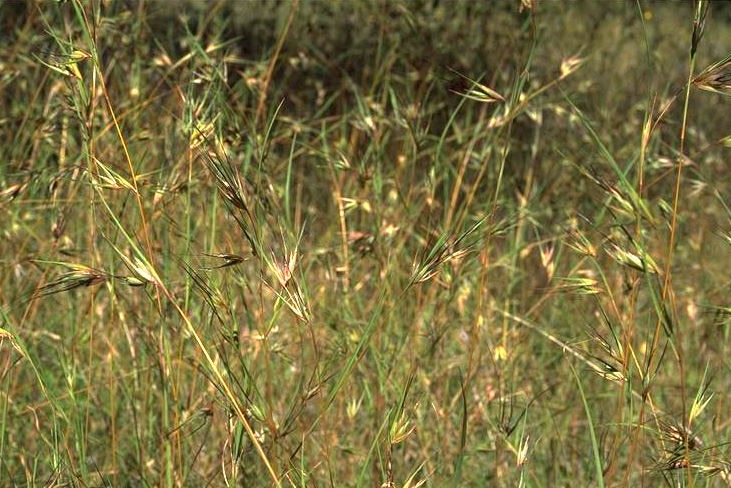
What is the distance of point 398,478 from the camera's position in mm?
1816

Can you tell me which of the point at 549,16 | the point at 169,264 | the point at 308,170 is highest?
the point at 169,264

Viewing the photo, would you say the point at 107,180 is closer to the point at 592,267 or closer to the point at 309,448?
the point at 309,448

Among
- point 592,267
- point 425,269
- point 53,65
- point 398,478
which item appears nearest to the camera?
point 425,269

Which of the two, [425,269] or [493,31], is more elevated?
[425,269]

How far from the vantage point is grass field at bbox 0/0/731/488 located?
1125 millimetres

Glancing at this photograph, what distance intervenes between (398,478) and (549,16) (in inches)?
130

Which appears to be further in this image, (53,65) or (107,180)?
(53,65)

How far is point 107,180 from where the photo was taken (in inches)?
41.9

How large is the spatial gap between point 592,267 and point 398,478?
125cm

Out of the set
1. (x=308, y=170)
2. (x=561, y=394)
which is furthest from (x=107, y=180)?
(x=308, y=170)

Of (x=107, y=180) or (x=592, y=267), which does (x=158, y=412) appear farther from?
(x=592, y=267)

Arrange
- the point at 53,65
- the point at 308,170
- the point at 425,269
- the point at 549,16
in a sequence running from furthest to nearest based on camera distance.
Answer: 1. the point at 549,16
2. the point at 308,170
3. the point at 53,65
4. the point at 425,269

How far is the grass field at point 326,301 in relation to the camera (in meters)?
1.12

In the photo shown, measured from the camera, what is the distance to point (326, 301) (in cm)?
213
